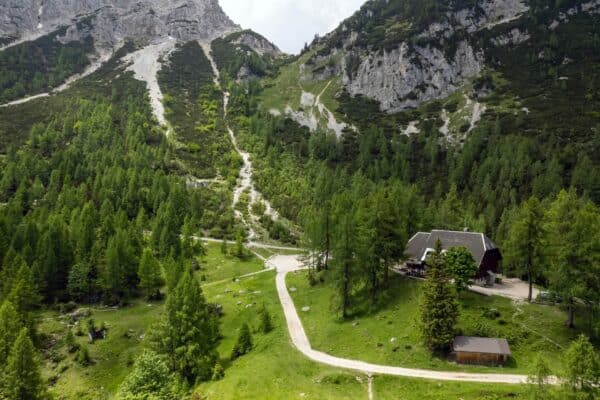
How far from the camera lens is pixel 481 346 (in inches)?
1519

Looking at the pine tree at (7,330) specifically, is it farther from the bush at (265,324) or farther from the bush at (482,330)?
the bush at (482,330)

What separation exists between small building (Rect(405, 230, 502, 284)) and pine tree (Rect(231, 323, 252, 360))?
2533 cm

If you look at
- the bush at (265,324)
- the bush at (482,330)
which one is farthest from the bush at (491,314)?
the bush at (265,324)

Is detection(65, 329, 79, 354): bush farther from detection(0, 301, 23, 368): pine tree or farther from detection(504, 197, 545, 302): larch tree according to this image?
detection(504, 197, 545, 302): larch tree

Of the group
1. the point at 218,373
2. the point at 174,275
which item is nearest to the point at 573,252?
the point at 218,373

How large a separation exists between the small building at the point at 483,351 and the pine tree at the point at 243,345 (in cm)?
2470

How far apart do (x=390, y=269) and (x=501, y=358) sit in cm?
2723

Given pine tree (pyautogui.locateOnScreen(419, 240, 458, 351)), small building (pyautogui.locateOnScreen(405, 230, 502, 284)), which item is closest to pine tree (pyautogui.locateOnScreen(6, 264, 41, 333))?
pine tree (pyautogui.locateOnScreen(419, 240, 458, 351))

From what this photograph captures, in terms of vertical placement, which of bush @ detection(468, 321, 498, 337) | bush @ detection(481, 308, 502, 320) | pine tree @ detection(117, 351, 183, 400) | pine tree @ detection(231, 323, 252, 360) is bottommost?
pine tree @ detection(231, 323, 252, 360)

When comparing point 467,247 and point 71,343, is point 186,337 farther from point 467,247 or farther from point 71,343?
point 467,247

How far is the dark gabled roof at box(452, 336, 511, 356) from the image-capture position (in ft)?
124

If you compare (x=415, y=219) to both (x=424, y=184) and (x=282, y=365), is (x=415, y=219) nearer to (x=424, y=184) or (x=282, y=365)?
(x=282, y=365)

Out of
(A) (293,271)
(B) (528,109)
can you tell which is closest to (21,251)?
(A) (293,271)

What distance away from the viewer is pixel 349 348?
4531 cm
